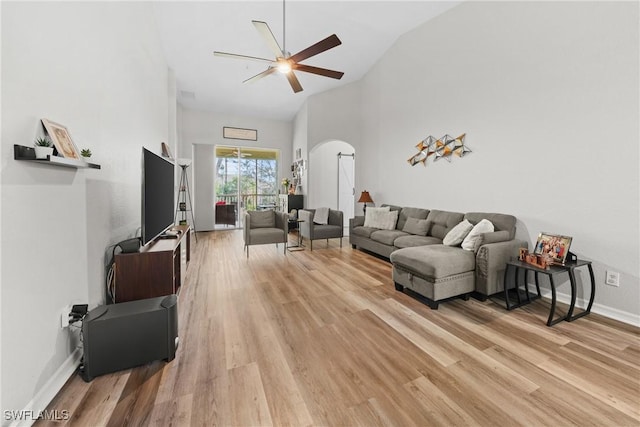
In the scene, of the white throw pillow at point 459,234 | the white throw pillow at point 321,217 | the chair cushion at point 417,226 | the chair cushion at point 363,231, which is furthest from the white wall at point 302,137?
the white throw pillow at point 459,234

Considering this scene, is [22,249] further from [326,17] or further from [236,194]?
[236,194]

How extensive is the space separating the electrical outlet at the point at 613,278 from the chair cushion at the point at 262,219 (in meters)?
4.26

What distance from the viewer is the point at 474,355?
1.82 m

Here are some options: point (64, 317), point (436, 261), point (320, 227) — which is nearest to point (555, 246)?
point (436, 261)

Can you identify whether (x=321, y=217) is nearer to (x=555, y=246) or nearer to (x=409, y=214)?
(x=409, y=214)

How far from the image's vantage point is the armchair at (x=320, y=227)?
4.88m

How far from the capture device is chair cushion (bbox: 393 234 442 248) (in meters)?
3.63

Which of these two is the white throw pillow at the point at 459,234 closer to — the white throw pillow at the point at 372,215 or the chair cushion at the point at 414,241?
the chair cushion at the point at 414,241

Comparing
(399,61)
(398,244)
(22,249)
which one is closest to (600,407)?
(398,244)

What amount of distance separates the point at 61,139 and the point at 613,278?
4.20 m

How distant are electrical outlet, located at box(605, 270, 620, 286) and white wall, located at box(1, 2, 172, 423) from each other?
408 cm

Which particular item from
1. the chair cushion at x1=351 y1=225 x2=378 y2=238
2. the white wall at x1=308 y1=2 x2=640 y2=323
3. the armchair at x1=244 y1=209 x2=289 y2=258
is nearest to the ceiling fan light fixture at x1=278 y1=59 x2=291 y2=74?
the armchair at x1=244 y1=209 x2=289 y2=258

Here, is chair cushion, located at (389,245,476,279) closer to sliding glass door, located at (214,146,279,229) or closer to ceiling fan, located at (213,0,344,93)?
ceiling fan, located at (213,0,344,93)

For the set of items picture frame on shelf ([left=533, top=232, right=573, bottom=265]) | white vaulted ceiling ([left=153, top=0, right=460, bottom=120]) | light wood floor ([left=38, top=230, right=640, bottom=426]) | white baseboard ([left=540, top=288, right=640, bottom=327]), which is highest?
white vaulted ceiling ([left=153, top=0, right=460, bottom=120])
